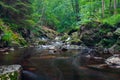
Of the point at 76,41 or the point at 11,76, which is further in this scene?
the point at 76,41

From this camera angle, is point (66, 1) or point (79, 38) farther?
point (66, 1)

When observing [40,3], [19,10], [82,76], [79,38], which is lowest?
[82,76]

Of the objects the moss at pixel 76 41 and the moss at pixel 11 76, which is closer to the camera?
the moss at pixel 11 76

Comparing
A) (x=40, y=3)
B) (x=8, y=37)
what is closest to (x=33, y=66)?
(x=8, y=37)

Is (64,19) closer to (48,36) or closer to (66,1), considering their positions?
(66,1)

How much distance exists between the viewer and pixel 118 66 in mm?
16812

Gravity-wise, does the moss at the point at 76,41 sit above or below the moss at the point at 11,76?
above

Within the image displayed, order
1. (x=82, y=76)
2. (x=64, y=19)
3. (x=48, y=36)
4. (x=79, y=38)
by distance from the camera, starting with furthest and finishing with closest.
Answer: (x=64, y=19) < (x=48, y=36) < (x=79, y=38) < (x=82, y=76)

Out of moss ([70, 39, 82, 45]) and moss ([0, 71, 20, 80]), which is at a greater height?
moss ([70, 39, 82, 45])

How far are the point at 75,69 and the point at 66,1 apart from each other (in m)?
53.8

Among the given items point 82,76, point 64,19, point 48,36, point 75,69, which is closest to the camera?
point 82,76

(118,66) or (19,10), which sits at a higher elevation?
(19,10)

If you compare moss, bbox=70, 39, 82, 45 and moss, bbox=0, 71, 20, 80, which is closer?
moss, bbox=0, 71, 20, 80

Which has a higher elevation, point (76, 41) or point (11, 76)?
point (76, 41)
